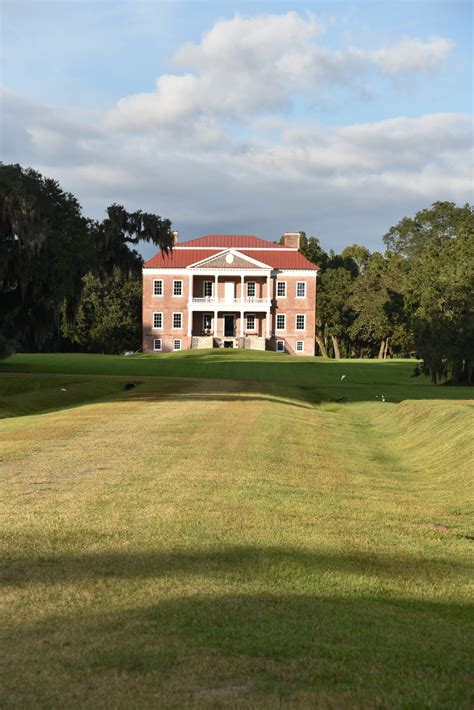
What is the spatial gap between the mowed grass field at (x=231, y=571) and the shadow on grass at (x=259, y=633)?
2 cm

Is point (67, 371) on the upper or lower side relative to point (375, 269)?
lower

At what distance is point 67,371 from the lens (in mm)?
48375

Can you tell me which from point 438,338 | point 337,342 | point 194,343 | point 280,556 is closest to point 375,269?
point 337,342

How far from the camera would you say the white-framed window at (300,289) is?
84125mm

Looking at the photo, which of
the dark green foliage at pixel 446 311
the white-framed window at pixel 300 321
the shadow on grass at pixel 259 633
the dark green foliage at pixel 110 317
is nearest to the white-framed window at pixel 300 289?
the white-framed window at pixel 300 321

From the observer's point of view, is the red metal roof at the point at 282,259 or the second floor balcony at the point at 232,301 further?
the red metal roof at the point at 282,259

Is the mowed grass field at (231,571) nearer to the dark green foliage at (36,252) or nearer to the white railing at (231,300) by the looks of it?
the dark green foliage at (36,252)

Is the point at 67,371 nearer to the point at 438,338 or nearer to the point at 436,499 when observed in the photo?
the point at 438,338

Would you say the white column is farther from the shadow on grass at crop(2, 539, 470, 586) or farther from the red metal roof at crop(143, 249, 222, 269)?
the shadow on grass at crop(2, 539, 470, 586)

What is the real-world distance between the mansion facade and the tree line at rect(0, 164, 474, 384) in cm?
432

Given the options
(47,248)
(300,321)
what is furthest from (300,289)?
(47,248)

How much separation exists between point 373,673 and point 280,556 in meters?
2.87

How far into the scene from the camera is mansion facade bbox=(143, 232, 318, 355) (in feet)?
273

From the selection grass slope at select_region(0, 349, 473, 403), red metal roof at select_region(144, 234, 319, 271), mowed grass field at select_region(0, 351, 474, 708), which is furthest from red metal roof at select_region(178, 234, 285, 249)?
mowed grass field at select_region(0, 351, 474, 708)
